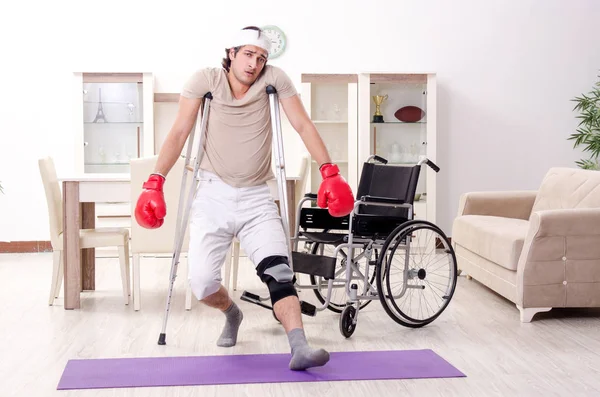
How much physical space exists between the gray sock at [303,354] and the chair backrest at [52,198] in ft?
6.64

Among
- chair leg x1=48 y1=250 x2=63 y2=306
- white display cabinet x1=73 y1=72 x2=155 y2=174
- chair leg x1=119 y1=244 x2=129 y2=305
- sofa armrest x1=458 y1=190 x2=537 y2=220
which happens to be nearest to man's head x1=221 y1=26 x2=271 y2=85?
chair leg x1=119 y1=244 x2=129 y2=305

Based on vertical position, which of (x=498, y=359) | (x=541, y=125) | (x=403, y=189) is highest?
(x=541, y=125)

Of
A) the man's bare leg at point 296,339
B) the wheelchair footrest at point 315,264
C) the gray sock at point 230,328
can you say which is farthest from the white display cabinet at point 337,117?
the man's bare leg at point 296,339

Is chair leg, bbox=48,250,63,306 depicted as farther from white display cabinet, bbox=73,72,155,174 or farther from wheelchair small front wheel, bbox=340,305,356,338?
white display cabinet, bbox=73,72,155,174

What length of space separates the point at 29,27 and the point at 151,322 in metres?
3.77

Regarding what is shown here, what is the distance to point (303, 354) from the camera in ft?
10.1

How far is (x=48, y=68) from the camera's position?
6.94m

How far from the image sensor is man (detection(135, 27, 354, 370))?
328cm

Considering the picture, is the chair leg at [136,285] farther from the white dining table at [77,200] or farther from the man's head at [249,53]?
the man's head at [249,53]

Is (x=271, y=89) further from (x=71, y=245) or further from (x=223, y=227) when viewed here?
(x=71, y=245)

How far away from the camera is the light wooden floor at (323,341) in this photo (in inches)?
117

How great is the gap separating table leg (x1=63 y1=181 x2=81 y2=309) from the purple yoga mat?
3.88 ft

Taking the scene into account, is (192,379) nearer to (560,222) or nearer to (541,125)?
(560,222)

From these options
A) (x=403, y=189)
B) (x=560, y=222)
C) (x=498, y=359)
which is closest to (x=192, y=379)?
(x=498, y=359)
